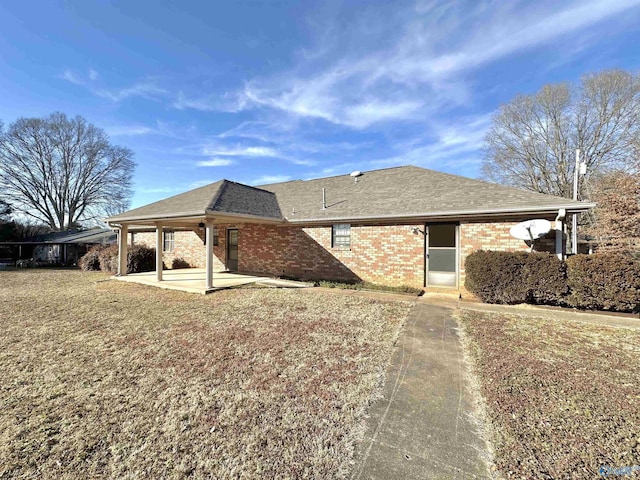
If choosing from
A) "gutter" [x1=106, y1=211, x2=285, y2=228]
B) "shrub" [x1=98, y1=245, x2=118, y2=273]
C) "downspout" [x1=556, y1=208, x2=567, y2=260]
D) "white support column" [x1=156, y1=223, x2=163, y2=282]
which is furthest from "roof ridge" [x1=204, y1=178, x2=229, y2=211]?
"downspout" [x1=556, y1=208, x2=567, y2=260]

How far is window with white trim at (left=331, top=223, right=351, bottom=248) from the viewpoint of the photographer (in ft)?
35.5

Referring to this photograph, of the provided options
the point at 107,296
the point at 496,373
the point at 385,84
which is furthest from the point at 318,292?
the point at 385,84

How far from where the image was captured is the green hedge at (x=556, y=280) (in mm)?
5969

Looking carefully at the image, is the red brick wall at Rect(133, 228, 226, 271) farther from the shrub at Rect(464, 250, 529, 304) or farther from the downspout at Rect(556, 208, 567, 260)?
the downspout at Rect(556, 208, 567, 260)

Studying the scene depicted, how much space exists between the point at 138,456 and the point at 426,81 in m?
13.1

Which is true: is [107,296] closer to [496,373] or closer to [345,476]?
[345,476]

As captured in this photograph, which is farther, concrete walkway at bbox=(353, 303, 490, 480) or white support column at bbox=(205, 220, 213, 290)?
white support column at bbox=(205, 220, 213, 290)

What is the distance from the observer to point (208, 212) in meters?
8.40

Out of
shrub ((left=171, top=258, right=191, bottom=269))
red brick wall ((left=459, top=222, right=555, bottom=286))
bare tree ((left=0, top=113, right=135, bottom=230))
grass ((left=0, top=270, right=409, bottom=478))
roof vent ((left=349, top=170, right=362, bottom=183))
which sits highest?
bare tree ((left=0, top=113, right=135, bottom=230))

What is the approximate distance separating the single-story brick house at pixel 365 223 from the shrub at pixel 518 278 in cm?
139

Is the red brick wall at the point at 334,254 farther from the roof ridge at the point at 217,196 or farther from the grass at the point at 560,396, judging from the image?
the grass at the point at 560,396

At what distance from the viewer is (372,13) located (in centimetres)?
891

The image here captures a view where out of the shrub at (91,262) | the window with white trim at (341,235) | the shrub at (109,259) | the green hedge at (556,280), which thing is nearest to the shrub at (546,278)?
the green hedge at (556,280)

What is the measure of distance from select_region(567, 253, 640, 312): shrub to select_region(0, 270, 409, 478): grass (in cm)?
422
